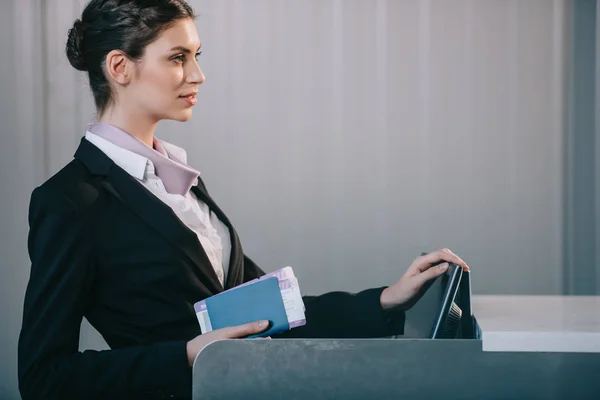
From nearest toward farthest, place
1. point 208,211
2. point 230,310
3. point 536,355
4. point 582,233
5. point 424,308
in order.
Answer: point 536,355 → point 230,310 → point 424,308 → point 208,211 → point 582,233

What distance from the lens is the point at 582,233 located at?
3.31 metres

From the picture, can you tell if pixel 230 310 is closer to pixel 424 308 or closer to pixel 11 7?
pixel 424 308

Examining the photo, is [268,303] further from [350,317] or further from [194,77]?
Result: [194,77]

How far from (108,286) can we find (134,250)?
3.2 inches

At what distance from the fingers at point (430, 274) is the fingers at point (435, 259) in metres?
0.02

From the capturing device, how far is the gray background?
3.32 metres

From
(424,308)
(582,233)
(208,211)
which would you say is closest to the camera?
(424,308)

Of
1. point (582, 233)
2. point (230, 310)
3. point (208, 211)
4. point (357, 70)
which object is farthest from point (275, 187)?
point (230, 310)

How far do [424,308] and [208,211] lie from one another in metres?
0.53

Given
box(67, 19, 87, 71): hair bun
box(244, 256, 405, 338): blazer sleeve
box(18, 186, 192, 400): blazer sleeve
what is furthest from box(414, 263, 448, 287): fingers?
box(67, 19, 87, 71): hair bun

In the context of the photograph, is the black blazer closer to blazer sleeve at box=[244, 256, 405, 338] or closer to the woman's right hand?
the woman's right hand

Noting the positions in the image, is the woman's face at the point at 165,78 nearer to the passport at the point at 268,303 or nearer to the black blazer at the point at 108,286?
the black blazer at the point at 108,286

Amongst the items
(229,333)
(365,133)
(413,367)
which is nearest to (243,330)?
(229,333)

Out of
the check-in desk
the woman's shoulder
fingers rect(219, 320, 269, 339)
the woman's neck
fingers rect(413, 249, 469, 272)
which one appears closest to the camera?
the check-in desk
